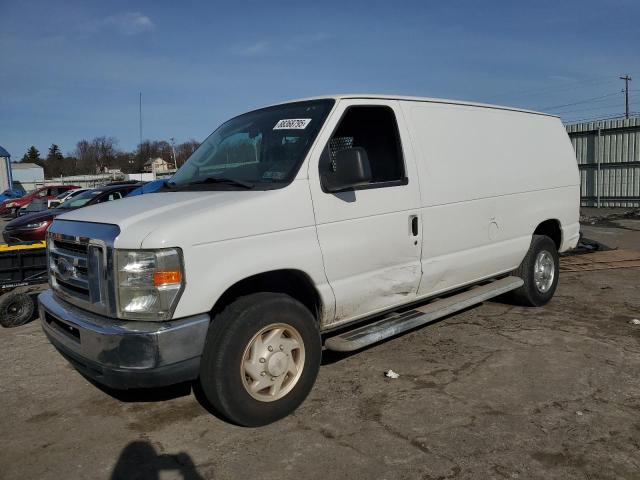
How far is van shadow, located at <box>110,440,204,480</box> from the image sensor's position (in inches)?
118

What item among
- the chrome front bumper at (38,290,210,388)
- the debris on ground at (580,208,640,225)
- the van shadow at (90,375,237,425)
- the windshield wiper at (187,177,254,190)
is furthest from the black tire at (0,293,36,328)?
the debris on ground at (580,208,640,225)

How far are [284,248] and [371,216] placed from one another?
2.75 feet

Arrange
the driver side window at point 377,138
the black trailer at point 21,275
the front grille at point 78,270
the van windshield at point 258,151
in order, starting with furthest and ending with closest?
the black trailer at point 21,275
the driver side window at point 377,138
the van windshield at point 258,151
the front grille at point 78,270

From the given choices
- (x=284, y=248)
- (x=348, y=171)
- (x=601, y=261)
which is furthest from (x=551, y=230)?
(x=284, y=248)

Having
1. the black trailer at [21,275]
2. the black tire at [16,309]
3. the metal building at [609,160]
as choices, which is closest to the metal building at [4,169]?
the metal building at [609,160]

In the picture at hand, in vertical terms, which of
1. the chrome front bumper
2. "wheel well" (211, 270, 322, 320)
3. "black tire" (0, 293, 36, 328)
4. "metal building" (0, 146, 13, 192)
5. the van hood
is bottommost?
"black tire" (0, 293, 36, 328)

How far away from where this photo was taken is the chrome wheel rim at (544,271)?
6.07 metres

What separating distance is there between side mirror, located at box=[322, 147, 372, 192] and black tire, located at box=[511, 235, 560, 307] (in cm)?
299

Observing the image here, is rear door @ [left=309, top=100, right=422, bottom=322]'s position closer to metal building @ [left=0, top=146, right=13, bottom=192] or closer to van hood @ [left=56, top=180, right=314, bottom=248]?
van hood @ [left=56, top=180, right=314, bottom=248]

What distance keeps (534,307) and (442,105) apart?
9.28 ft

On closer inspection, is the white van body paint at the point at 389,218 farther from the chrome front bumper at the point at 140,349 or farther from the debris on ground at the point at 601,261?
the debris on ground at the point at 601,261

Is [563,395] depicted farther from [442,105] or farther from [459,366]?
[442,105]

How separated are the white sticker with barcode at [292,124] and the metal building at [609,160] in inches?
715

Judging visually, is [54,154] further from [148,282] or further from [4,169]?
[148,282]
